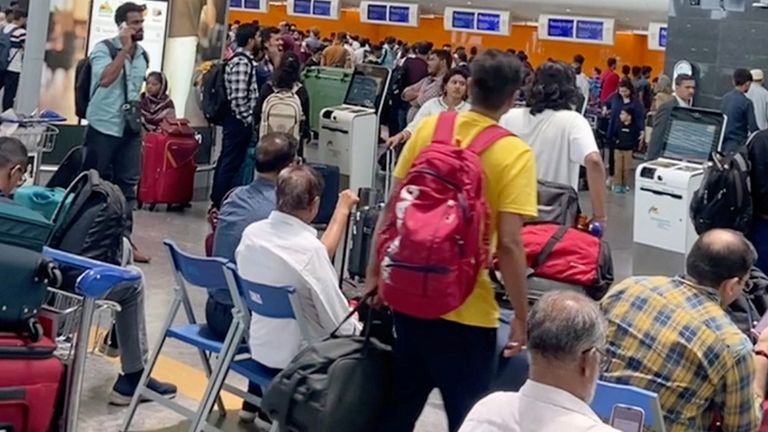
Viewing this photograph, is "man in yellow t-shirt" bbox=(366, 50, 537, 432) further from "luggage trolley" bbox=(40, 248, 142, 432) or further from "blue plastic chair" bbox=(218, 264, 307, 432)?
"luggage trolley" bbox=(40, 248, 142, 432)

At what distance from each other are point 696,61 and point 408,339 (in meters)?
10.5

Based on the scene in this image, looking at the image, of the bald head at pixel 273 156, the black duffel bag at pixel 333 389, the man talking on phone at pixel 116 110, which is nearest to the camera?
the black duffel bag at pixel 333 389

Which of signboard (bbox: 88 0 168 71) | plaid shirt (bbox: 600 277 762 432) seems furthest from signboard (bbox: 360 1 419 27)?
plaid shirt (bbox: 600 277 762 432)

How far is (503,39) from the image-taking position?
29219 mm

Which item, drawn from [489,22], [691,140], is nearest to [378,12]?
[489,22]

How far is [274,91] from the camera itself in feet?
29.2

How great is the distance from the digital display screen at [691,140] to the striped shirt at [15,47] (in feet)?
26.9

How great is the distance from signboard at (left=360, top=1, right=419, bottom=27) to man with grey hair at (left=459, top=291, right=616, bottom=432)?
25246 millimetres

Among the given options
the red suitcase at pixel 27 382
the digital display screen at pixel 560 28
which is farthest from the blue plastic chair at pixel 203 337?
the digital display screen at pixel 560 28

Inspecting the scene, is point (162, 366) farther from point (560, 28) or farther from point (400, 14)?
point (400, 14)

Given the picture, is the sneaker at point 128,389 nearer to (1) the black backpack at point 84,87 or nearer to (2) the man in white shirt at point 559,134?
(2) the man in white shirt at point 559,134

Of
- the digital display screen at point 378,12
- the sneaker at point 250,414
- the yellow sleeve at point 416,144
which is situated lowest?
the sneaker at point 250,414

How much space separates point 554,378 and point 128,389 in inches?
114

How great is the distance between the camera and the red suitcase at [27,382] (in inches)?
137
